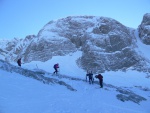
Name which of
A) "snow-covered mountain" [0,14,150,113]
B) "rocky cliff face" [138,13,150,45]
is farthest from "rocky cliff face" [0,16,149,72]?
"rocky cliff face" [138,13,150,45]

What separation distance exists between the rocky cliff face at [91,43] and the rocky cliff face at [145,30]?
10.6ft

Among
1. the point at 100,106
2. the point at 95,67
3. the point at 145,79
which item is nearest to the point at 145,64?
the point at 145,79

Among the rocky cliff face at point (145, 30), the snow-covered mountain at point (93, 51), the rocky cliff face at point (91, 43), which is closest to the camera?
the snow-covered mountain at point (93, 51)

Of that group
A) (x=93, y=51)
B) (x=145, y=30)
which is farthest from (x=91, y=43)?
(x=145, y=30)

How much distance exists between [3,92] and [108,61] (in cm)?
5466

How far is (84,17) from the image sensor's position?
90.1 metres

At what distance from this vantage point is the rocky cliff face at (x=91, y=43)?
67875 mm

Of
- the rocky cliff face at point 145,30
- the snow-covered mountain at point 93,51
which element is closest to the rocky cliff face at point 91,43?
the snow-covered mountain at point 93,51

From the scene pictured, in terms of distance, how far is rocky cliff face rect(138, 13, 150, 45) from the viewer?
79.3 m

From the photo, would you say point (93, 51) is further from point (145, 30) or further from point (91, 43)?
point (145, 30)

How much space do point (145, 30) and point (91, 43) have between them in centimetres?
2071

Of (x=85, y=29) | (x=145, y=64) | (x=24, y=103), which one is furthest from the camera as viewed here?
(x=85, y=29)

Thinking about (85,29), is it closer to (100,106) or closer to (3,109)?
(100,106)

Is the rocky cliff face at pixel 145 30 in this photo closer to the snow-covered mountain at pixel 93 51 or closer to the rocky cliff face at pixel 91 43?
the snow-covered mountain at pixel 93 51
